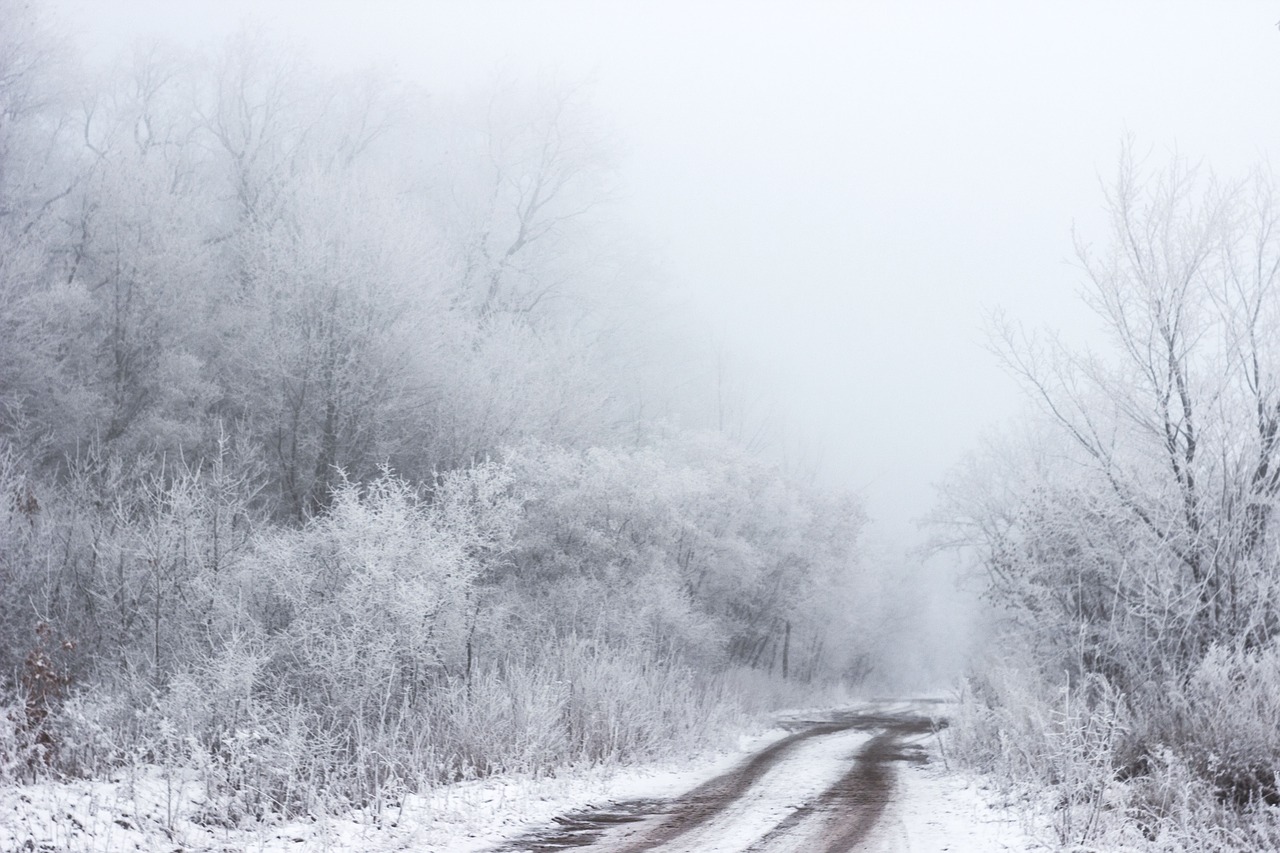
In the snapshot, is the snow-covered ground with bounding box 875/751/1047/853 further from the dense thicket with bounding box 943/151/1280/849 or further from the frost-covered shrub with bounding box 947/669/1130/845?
the dense thicket with bounding box 943/151/1280/849

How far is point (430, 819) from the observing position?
27.1 feet

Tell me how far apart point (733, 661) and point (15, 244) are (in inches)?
1016

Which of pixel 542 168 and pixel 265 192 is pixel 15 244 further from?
pixel 542 168

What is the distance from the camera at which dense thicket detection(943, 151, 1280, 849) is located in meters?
9.65

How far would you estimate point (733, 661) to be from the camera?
3256 centimetres

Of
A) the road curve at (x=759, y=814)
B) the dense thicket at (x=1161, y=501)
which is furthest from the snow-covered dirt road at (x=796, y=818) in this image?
the dense thicket at (x=1161, y=501)

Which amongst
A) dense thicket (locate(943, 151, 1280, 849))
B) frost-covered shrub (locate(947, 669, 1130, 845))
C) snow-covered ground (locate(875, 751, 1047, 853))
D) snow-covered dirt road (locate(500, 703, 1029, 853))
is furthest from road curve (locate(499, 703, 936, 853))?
dense thicket (locate(943, 151, 1280, 849))

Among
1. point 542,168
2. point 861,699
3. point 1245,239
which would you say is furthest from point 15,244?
point 861,699

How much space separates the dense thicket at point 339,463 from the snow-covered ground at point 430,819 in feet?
1.76

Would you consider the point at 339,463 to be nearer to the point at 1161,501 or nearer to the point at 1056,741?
the point at 1056,741

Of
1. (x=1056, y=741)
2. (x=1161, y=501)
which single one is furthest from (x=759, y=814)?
(x=1161, y=501)

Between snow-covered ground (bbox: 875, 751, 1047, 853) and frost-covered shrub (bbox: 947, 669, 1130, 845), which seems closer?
snow-covered ground (bbox: 875, 751, 1047, 853)

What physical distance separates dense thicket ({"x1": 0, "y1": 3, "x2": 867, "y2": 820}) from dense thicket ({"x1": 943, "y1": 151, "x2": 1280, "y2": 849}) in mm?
6975

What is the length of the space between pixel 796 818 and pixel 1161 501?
6257 mm
